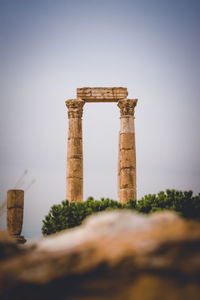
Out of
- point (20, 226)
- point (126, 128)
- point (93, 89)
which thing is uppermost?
point (93, 89)

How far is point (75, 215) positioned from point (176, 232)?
1272 cm


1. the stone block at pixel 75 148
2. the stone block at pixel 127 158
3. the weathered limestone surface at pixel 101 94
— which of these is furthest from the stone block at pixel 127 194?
the weathered limestone surface at pixel 101 94

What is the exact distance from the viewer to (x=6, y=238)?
2.70 metres

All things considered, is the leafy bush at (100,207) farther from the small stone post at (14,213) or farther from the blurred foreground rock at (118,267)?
the blurred foreground rock at (118,267)

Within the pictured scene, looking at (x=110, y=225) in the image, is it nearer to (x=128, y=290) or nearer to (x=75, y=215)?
(x=128, y=290)

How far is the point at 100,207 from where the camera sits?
14633mm

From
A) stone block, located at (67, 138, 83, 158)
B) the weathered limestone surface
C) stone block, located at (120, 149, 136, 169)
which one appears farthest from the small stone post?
the weathered limestone surface

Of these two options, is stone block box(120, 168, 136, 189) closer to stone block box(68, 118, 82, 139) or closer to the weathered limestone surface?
stone block box(68, 118, 82, 139)

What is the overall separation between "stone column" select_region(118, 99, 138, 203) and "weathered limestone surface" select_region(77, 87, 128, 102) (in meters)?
0.51

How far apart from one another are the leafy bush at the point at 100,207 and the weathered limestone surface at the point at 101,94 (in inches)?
336

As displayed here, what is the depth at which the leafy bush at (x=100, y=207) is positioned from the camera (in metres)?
13.5

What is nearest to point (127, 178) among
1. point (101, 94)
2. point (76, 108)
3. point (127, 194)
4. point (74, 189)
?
point (127, 194)

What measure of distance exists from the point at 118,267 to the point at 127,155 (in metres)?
19.4

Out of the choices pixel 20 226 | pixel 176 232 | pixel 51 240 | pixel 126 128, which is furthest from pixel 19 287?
pixel 126 128
